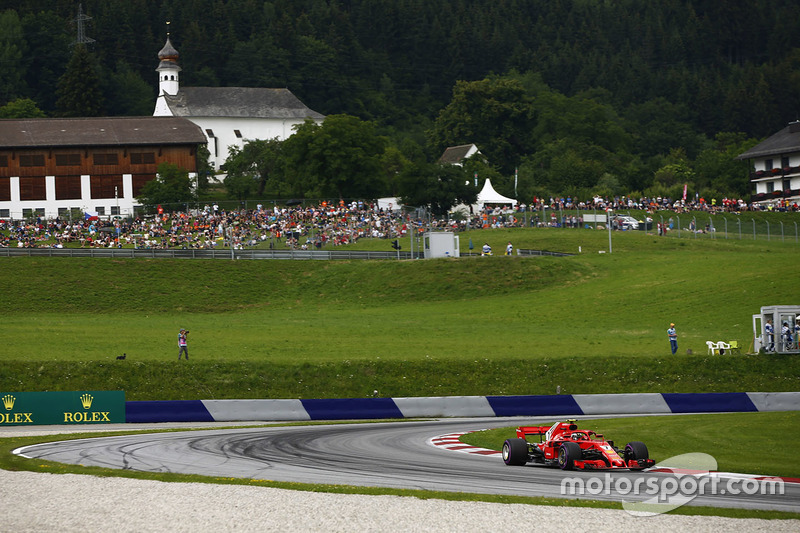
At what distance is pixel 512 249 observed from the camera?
78125 mm

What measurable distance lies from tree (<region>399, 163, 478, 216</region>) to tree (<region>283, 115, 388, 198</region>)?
1281cm

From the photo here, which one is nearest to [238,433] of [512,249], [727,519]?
[727,519]

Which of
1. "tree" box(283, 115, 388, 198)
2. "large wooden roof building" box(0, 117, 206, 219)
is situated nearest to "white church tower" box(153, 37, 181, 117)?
"large wooden roof building" box(0, 117, 206, 219)

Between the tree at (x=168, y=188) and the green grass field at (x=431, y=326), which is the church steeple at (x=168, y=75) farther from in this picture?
the green grass field at (x=431, y=326)

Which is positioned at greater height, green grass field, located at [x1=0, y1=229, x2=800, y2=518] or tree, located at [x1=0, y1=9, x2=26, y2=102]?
tree, located at [x1=0, y1=9, x2=26, y2=102]

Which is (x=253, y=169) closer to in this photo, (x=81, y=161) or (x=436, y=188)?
(x=81, y=161)

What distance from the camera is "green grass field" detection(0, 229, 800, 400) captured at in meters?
41.6

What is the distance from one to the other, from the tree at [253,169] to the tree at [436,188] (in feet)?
105

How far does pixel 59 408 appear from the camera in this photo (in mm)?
36594

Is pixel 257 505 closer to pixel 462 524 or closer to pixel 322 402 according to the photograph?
pixel 462 524

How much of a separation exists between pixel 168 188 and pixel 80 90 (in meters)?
66.7

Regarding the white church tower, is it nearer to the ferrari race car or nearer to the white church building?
the white church building

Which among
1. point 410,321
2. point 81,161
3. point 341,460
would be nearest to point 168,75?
point 81,161

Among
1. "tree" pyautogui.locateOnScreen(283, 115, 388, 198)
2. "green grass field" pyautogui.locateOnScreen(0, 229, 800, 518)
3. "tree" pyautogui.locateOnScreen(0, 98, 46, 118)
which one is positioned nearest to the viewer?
"green grass field" pyautogui.locateOnScreen(0, 229, 800, 518)
